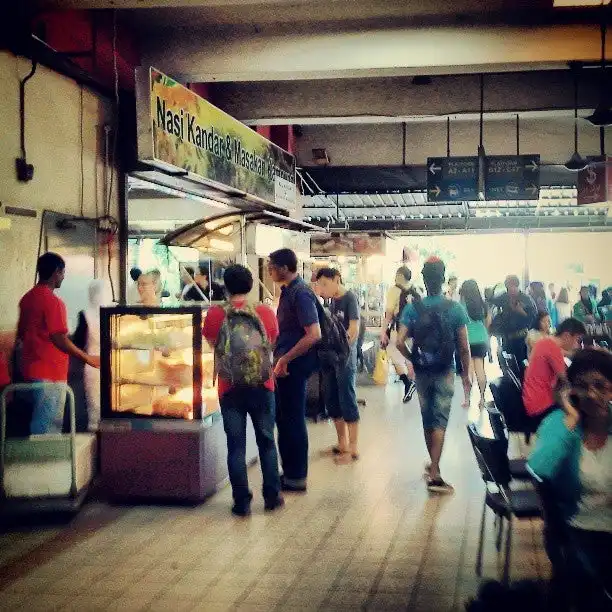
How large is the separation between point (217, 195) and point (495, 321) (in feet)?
14.5

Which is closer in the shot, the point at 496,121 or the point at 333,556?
the point at 333,556

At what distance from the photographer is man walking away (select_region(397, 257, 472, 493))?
6.27m

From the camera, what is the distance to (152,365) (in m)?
6.17

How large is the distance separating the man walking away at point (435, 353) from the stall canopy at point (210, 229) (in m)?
3.00

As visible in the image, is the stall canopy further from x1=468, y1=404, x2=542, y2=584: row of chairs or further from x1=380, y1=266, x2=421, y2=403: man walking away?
x1=468, y1=404, x2=542, y2=584: row of chairs

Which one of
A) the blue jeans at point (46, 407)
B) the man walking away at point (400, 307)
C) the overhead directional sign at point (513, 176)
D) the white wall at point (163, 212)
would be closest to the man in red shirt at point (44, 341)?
the blue jeans at point (46, 407)

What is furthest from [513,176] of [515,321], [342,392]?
[342,392]

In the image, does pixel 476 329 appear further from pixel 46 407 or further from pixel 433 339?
pixel 46 407

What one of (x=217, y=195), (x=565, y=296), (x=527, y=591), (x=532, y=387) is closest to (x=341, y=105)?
(x=217, y=195)

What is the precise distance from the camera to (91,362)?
6.23 meters

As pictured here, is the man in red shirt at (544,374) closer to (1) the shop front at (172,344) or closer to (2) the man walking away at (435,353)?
(2) the man walking away at (435,353)

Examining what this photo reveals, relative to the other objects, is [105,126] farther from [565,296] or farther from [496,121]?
[565,296]

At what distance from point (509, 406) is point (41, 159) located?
4264mm

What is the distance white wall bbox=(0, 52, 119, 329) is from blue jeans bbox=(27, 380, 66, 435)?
0.57m
